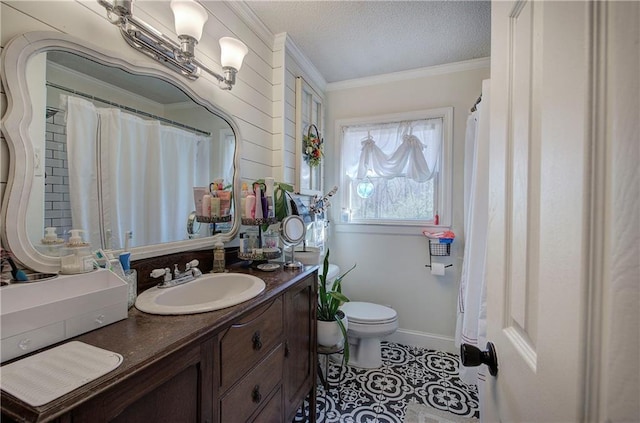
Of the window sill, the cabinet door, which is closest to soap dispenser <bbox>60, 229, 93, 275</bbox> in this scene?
the cabinet door

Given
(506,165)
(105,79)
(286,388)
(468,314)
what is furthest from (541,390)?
(105,79)

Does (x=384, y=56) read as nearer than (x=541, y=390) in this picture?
No

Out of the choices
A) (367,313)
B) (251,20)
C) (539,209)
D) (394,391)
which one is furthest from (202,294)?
(251,20)

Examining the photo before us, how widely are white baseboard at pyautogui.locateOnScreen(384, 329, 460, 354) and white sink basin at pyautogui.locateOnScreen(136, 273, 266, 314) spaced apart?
1.81 metres

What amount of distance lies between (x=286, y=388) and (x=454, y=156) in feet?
6.97

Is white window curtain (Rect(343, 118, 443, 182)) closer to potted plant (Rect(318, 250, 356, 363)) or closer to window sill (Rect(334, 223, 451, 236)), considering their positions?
window sill (Rect(334, 223, 451, 236))

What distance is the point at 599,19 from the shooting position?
31 centimetres

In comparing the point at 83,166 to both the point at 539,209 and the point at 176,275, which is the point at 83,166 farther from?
the point at 539,209

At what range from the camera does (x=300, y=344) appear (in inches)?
54.4

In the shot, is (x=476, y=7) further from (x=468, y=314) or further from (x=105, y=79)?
(x=105, y=79)

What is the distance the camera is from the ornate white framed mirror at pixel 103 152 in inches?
30.4

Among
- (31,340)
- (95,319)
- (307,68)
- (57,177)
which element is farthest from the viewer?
(307,68)

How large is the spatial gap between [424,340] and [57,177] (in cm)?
263

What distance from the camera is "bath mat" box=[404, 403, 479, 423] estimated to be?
160 centimetres
